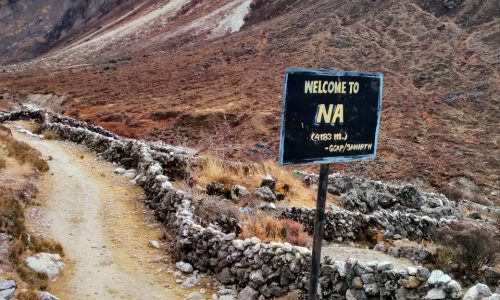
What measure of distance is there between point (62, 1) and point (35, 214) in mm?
123033

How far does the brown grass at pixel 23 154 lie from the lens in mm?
14779

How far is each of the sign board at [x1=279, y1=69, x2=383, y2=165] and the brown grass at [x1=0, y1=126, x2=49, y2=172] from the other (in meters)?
11.8

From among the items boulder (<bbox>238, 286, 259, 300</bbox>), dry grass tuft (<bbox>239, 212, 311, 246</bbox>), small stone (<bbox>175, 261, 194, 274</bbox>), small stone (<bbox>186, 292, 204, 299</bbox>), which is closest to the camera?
boulder (<bbox>238, 286, 259, 300</bbox>)

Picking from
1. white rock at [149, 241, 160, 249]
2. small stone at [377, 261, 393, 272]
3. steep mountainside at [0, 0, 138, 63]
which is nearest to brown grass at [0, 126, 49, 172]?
white rock at [149, 241, 160, 249]

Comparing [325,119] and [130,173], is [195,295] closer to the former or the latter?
[325,119]

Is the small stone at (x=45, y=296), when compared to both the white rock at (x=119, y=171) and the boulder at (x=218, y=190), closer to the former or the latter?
the boulder at (x=218, y=190)

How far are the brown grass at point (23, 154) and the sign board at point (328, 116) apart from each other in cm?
1179

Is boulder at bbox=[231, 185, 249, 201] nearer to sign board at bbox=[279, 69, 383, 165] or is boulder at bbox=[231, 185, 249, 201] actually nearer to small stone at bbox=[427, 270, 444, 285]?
small stone at bbox=[427, 270, 444, 285]

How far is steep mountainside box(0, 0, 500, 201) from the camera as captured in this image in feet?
90.3

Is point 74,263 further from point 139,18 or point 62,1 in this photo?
point 62,1

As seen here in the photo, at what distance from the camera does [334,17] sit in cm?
5309

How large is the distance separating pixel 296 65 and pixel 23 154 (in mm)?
31399

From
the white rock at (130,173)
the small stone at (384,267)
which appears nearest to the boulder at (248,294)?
the small stone at (384,267)

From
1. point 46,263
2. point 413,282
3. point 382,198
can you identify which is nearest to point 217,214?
point 46,263
